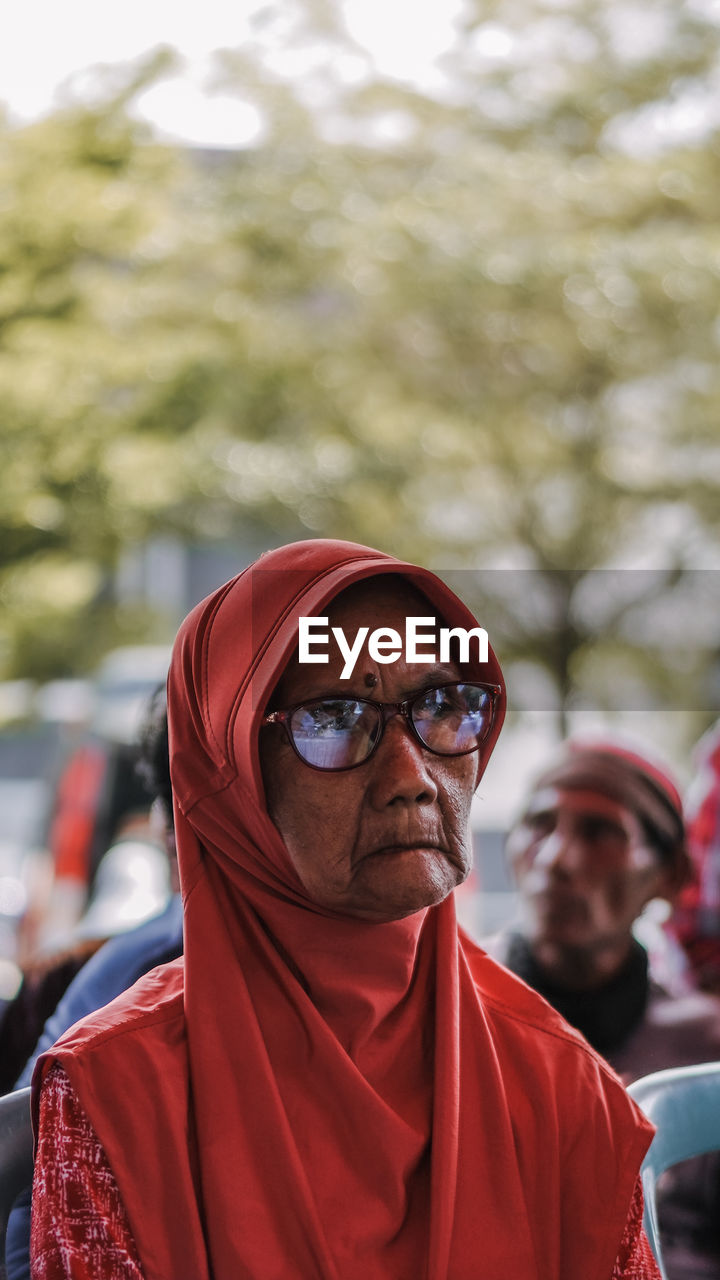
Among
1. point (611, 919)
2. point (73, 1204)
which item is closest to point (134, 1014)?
point (73, 1204)

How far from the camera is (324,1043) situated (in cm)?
112

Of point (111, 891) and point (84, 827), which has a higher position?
point (84, 827)

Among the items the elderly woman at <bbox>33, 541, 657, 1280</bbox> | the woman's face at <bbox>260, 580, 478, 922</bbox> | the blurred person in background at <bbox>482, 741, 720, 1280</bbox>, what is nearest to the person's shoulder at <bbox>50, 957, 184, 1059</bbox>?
the elderly woman at <bbox>33, 541, 657, 1280</bbox>

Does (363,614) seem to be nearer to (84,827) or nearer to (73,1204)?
(73,1204)

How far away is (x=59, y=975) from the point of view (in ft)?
5.98

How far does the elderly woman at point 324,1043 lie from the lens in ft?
3.50

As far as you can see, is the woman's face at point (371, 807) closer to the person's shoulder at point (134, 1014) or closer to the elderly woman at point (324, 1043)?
the elderly woman at point (324, 1043)

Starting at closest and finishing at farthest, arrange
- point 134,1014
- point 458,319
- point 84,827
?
point 134,1014
point 84,827
point 458,319

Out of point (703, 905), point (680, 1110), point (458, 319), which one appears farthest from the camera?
point (458, 319)

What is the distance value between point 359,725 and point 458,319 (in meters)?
6.26

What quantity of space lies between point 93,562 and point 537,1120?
5802mm

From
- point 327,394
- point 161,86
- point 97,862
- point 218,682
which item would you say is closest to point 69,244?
point 161,86

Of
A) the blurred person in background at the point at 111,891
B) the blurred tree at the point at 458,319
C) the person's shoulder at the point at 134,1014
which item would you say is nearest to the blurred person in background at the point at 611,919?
the blurred person in background at the point at 111,891

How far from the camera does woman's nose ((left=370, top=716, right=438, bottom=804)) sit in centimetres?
108
